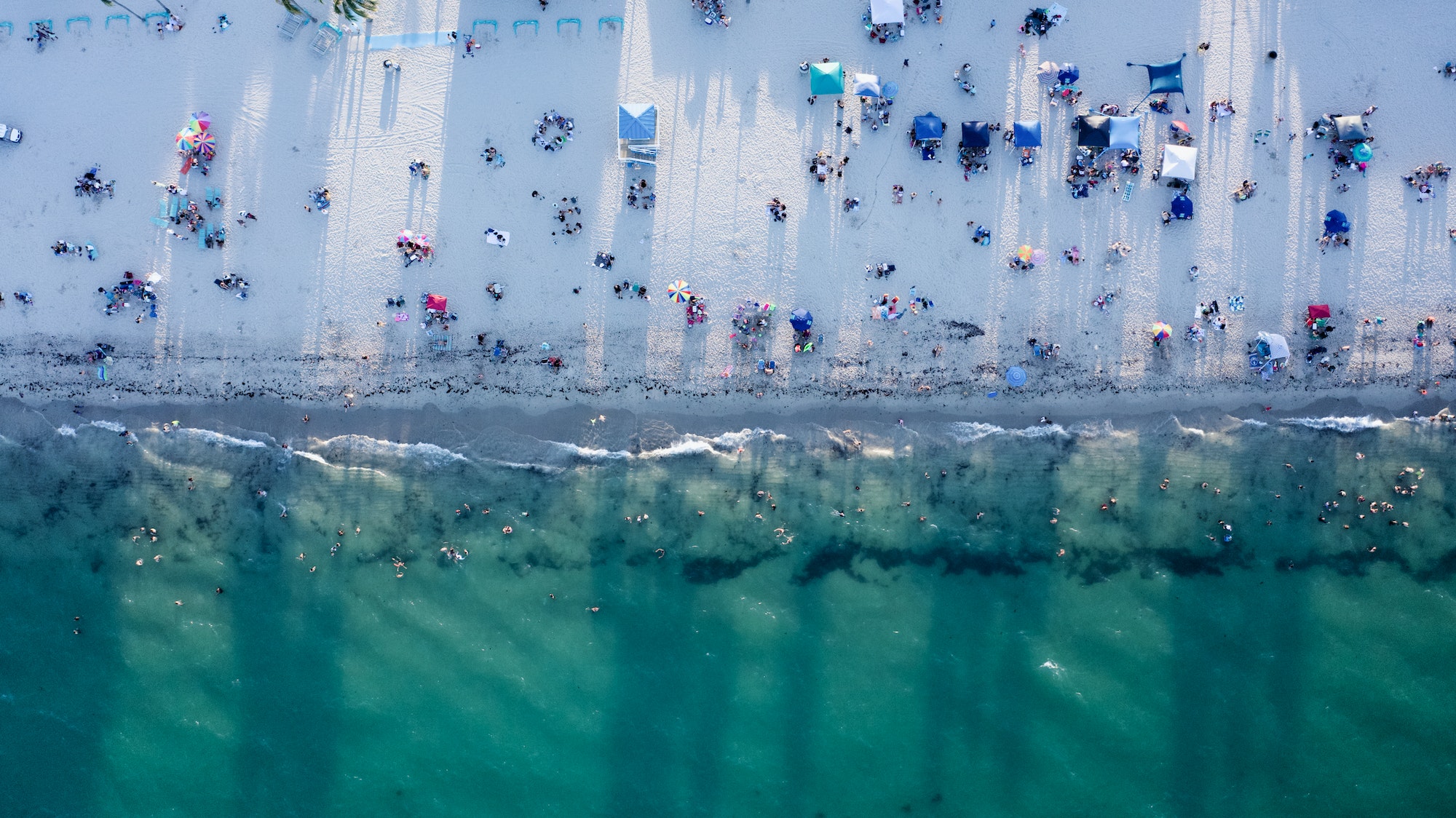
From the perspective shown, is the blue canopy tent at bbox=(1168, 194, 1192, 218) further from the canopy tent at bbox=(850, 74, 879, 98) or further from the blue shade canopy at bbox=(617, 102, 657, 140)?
the blue shade canopy at bbox=(617, 102, 657, 140)

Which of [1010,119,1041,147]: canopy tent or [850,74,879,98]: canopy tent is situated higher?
[850,74,879,98]: canopy tent

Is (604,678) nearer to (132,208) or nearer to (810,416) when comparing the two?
(810,416)

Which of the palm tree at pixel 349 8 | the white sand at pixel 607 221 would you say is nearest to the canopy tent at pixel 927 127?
the white sand at pixel 607 221

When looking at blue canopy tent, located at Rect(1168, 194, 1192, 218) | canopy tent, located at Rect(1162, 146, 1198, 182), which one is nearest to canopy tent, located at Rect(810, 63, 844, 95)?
canopy tent, located at Rect(1162, 146, 1198, 182)

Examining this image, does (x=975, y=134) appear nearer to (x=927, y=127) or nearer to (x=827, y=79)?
(x=927, y=127)

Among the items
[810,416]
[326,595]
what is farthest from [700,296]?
Result: [326,595]
